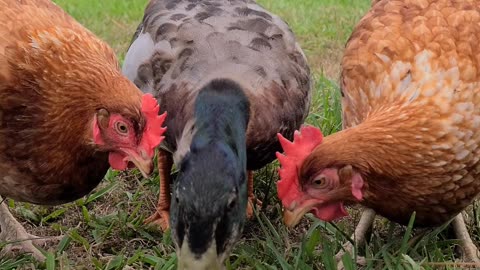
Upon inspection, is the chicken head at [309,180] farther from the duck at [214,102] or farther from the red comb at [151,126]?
the red comb at [151,126]

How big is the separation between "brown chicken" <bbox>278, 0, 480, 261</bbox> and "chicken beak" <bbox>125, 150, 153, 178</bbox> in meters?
0.53

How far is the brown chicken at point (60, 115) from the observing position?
9.92 ft

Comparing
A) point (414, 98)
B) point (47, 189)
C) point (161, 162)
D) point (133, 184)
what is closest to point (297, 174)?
point (414, 98)

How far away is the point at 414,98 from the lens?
3.13 meters

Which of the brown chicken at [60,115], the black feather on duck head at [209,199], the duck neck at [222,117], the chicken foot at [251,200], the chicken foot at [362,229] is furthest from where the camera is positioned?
the chicken foot at [251,200]

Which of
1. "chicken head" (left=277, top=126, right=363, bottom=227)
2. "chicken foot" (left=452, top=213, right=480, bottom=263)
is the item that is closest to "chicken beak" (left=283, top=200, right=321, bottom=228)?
"chicken head" (left=277, top=126, right=363, bottom=227)

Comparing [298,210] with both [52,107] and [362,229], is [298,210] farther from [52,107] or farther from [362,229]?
[52,107]

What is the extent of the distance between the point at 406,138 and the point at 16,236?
2000mm

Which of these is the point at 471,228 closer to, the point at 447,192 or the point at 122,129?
the point at 447,192

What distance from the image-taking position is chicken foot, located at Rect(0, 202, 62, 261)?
144 inches

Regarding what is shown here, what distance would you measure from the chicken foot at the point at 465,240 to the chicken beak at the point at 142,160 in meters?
Answer: 1.54

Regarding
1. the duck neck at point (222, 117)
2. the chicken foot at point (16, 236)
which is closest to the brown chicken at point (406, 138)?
the duck neck at point (222, 117)

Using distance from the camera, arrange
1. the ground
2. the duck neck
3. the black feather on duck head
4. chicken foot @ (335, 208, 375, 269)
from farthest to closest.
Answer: chicken foot @ (335, 208, 375, 269) → the ground → the duck neck → the black feather on duck head

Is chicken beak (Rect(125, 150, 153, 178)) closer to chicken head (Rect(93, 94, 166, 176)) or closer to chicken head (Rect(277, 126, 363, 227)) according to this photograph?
chicken head (Rect(93, 94, 166, 176))
